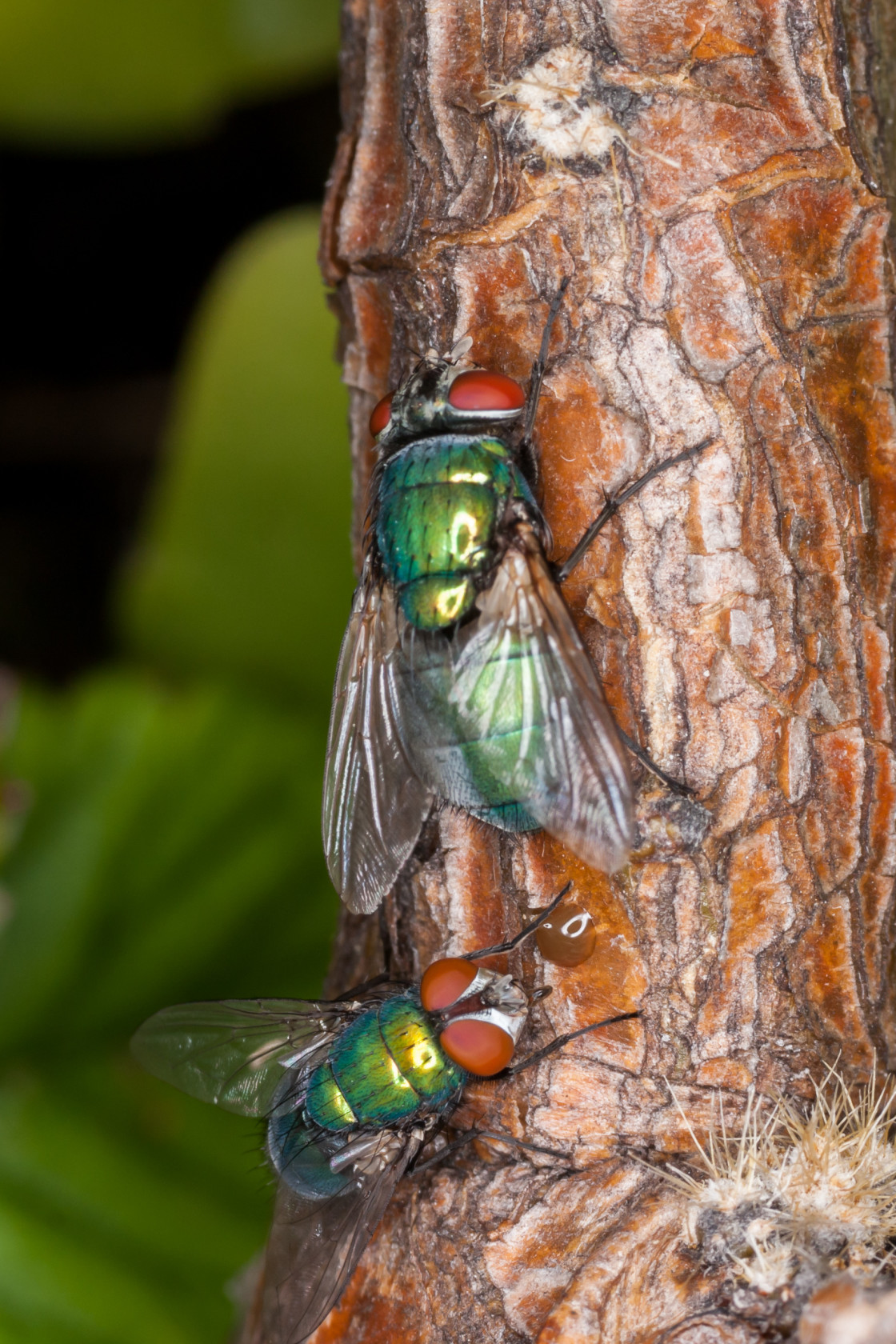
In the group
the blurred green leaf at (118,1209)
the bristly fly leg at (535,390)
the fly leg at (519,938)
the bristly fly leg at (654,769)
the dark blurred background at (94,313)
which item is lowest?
the blurred green leaf at (118,1209)

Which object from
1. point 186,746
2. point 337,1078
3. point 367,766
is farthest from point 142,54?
point 337,1078

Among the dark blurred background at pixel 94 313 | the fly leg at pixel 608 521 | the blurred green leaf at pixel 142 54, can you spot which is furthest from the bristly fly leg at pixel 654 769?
the dark blurred background at pixel 94 313

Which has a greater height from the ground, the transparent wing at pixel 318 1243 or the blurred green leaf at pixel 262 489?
the blurred green leaf at pixel 262 489

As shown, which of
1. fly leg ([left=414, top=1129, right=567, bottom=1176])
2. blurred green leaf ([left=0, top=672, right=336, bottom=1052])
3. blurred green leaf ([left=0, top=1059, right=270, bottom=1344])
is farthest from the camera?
blurred green leaf ([left=0, top=672, right=336, bottom=1052])

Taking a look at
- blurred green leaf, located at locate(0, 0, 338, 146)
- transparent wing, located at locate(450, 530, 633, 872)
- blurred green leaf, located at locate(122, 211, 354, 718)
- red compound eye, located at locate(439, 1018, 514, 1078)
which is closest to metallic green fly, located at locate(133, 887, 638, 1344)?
red compound eye, located at locate(439, 1018, 514, 1078)

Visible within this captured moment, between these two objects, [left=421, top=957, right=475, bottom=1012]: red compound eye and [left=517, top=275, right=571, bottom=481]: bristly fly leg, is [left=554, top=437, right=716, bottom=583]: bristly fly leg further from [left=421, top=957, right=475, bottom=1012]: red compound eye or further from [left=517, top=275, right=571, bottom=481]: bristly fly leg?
Result: [left=421, top=957, right=475, bottom=1012]: red compound eye

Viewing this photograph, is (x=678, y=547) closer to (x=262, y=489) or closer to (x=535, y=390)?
(x=535, y=390)

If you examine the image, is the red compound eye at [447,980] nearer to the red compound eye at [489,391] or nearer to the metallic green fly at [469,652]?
the metallic green fly at [469,652]

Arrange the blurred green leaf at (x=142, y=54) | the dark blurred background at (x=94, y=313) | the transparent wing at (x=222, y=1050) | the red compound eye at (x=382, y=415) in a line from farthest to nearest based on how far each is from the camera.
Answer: the dark blurred background at (x=94, y=313) < the blurred green leaf at (x=142, y=54) < the transparent wing at (x=222, y=1050) < the red compound eye at (x=382, y=415)
